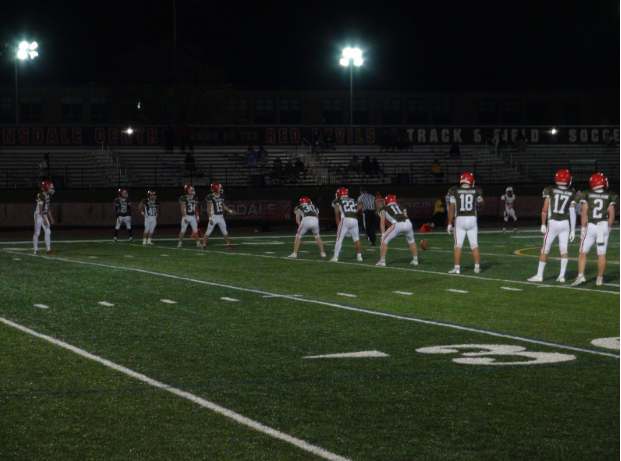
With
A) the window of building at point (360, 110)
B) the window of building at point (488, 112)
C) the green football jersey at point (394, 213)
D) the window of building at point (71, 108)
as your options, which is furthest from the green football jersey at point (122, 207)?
the window of building at point (488, 112)

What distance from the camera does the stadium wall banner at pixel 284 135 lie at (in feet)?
140

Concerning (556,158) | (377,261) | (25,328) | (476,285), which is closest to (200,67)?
(556,158)

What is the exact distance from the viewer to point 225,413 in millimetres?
6148

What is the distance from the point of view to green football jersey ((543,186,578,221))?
14.3m

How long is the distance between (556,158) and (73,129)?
23.5 meters

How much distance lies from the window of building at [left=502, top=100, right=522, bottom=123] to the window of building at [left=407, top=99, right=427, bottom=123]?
6294mm

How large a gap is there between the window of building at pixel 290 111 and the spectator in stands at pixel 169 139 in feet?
80.4

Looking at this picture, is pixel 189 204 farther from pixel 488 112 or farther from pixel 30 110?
pixel 488 112

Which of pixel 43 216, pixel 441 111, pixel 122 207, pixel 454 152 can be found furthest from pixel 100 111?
pixel 43 216

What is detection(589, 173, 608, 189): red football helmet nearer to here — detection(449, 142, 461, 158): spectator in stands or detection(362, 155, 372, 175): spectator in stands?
detection(362, 155, 372, 175): spectator in stands

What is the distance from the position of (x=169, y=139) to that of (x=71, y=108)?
26.6m

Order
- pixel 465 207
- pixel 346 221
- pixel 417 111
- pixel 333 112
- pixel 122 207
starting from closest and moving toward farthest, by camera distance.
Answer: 1. pixel 465 207
2. pixel 346 221
3. pixel 122 207
4. pixel 333 112
5. pixel 417 111

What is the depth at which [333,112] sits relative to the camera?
67.2 metres

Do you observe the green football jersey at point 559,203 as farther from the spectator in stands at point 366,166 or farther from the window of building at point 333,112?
the window of building at point 333,112
